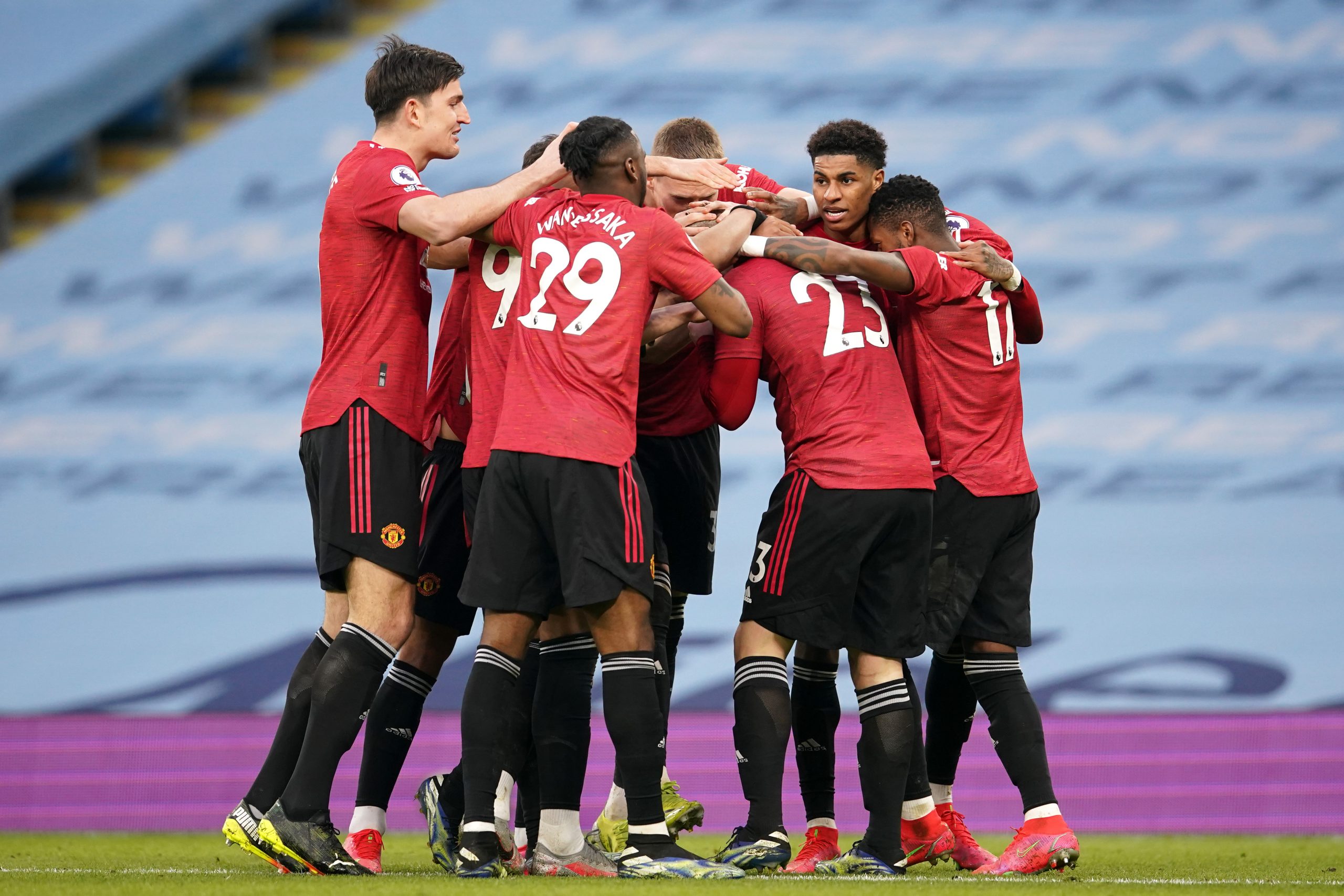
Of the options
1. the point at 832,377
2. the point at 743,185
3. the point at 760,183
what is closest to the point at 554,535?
the point at 832,377

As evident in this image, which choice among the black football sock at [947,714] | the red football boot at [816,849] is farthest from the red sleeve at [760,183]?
the red football boot at [816,849]

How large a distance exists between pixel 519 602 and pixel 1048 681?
271 inches

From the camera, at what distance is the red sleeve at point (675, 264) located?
4.63 metres

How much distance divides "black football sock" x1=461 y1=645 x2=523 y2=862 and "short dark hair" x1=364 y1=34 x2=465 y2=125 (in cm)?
207

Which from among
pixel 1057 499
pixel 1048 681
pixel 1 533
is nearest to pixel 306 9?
pixel 1 533

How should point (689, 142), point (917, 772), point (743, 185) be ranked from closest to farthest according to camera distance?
1. point (917, 772)
2. point (743, 185)
3. point (689, 142)

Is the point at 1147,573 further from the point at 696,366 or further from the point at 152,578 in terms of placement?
the point at 152,578

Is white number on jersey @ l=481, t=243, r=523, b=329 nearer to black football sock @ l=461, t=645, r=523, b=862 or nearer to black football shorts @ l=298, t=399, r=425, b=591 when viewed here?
black football shorts @ l=298, t=399, r=425, b=591

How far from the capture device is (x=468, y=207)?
4820mm

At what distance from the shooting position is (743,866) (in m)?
4.74

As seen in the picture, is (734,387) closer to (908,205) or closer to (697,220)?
(697,220)

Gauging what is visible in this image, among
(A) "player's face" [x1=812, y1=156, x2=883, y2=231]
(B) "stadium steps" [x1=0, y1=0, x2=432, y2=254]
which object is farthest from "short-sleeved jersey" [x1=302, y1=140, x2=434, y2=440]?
(B) "stadium steps" [x1=0, y1=0, x2=432, y2=254]

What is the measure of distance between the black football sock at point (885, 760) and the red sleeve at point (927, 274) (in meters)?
1.40

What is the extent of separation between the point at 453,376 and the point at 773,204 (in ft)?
4.68
